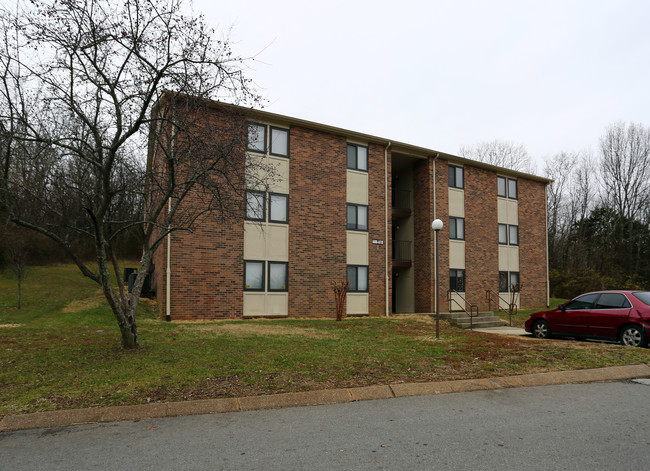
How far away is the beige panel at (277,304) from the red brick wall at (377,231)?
4.13 meters

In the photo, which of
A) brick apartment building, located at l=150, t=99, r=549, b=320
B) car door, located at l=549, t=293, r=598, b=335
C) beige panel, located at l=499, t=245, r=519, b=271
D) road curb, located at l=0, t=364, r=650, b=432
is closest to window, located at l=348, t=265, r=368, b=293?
brick apartment building, located at l=150, t=99, r=549, b=320

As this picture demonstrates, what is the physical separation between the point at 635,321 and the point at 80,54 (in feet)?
42.2

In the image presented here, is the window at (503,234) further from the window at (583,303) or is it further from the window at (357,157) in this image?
the window at (583,303)

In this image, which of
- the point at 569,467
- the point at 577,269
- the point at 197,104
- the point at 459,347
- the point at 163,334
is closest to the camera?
the point at 569,467

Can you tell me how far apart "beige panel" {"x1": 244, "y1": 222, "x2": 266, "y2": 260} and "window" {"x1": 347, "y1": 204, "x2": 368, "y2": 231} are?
165 inches

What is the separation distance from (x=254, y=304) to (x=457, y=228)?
1176cm

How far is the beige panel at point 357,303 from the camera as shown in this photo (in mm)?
19188

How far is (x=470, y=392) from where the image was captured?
257 inches

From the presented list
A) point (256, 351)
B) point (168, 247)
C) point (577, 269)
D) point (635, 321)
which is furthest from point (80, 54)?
point (577, 269)

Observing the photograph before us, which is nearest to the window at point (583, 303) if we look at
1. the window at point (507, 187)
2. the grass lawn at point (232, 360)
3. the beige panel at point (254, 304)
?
the grass lawn at point (232, 360)

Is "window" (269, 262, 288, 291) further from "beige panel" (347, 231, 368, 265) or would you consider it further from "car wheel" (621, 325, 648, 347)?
"car wheel" (621, 325, 648, 347)

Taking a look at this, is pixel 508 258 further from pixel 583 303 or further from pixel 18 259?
pixel 18 259

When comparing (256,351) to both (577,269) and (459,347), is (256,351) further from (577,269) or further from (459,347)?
(577,269)

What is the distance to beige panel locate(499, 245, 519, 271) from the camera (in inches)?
973
